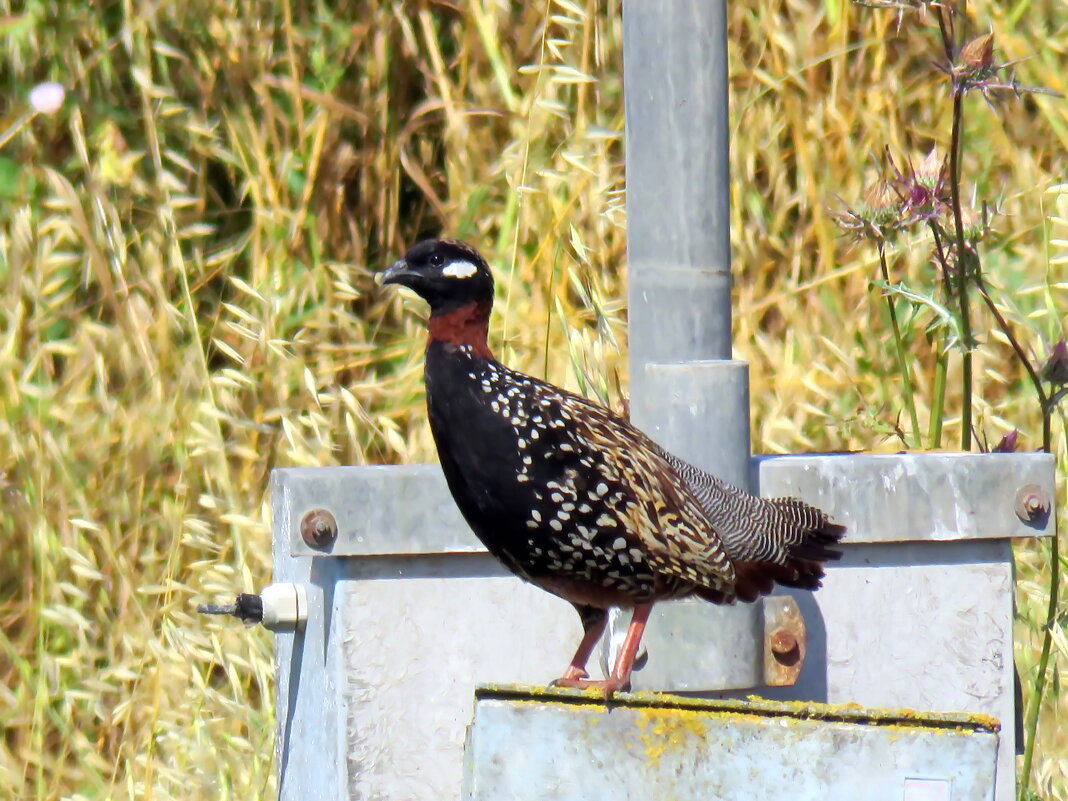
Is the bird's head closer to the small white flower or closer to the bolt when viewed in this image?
the bolt

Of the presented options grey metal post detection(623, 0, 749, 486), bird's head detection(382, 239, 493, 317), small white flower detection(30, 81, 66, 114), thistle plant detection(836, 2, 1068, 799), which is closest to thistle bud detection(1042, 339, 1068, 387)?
thistle plant detection(836, 2, 1068, 799)

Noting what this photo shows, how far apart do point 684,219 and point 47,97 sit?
11.9 ft

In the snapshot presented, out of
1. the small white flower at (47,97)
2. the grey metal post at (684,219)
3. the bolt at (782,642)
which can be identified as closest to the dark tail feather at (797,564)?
the bolt at (782,642)

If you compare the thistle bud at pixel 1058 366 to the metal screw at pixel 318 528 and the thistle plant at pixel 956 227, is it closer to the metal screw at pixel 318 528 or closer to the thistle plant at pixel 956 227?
the thistle plant at pixel 956 227

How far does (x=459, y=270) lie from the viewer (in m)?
3.60

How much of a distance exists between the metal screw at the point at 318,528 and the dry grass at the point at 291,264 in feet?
4.45

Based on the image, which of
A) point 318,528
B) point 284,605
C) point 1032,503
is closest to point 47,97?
point 284,605

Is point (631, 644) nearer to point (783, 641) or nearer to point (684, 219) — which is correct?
point (783, 641)

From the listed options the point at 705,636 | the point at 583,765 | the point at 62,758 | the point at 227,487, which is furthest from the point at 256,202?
the point at 583,765

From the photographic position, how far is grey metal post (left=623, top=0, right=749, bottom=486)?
3.05 meters

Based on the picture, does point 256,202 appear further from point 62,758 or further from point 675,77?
point 675,77

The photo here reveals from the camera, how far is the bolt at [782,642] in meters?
3.22

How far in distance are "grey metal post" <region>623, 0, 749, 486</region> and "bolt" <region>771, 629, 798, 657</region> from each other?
0.40m

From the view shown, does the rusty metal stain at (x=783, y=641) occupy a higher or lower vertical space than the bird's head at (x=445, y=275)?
lower
